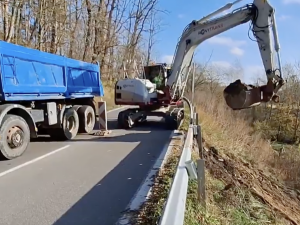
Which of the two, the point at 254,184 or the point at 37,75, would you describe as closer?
the point at 254,184

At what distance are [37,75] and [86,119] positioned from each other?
11.0 ft

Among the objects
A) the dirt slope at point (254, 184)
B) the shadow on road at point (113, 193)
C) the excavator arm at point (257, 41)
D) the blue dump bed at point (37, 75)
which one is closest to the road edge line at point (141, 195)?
the shadow on road at point (113, 193)

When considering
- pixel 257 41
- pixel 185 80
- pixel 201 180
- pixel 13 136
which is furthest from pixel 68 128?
pixel 201 180

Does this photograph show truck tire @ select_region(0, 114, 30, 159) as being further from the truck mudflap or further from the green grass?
the green grass

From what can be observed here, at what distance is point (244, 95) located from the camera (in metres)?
8.93

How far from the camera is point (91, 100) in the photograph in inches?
504

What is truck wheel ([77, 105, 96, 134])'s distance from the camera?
37.3ft

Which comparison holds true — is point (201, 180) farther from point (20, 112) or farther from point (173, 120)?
point (173, 120)

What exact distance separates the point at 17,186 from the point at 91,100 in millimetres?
7699

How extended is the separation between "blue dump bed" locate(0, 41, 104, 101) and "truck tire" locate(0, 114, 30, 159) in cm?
52

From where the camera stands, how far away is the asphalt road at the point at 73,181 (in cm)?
416

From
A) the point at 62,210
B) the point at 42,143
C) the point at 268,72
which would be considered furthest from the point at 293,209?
the point at 42,143

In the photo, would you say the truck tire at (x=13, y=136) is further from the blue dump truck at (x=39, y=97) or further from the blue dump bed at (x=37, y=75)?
the blue dump bed at (x=37, y=75)

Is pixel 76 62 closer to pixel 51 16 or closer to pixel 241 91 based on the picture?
pixel 241 91
